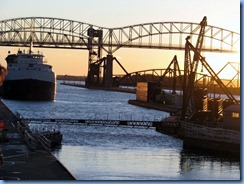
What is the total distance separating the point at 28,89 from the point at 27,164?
118 ft

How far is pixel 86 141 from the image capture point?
19734 mm

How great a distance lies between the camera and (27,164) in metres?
10.9

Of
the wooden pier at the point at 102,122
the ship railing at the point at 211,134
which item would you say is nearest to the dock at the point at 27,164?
the ship railing at the point at 211,134

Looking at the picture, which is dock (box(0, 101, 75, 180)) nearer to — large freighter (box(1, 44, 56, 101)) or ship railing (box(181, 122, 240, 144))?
ship railing (box(181, 122, 240, 144))

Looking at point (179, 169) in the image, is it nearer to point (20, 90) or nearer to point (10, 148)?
point (10, 148)

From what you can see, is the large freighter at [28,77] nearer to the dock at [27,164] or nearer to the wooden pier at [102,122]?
the wooden pier at [102,122]

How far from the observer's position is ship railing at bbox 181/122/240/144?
16.2m

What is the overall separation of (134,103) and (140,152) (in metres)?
39.0

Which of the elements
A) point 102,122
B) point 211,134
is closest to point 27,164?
point 211,134

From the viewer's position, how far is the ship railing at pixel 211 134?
16219 millimetres

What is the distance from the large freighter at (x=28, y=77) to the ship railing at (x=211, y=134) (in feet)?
89.4

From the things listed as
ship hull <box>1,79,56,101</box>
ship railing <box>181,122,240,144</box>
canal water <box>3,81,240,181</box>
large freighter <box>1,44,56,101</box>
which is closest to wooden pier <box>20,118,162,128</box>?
canal water <box>3,81,240,181</box>

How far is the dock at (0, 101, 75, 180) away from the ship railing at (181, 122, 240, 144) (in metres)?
5.91

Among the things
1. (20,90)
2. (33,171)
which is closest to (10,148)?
(33,171)
